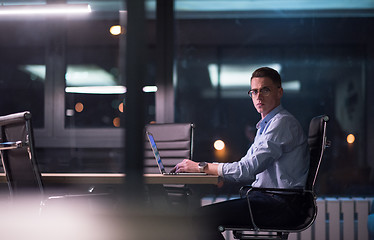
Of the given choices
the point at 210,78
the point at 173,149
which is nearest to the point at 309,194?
the point at 173,149

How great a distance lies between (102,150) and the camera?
4656 millimetres

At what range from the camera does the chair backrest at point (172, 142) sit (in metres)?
3.62

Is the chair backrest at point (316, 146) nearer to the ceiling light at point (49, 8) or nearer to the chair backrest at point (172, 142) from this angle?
the chair backrest at point (172, 142)

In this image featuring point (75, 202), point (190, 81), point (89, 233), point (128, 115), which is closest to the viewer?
point (128, 115)

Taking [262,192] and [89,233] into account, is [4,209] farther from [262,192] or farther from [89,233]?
[89,233]

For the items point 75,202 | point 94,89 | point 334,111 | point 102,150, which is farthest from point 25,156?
point 334,111

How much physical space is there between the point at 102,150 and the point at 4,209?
70.3 inches

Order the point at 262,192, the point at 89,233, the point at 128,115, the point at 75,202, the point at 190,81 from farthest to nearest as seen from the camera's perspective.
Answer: the point at 190,81
the point at 75,202
the point at 262,192
the point at 89,233
the point at 128,115

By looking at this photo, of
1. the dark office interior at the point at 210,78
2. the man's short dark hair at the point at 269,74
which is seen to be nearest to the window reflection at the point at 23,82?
the dark office interior at the point at 210,78

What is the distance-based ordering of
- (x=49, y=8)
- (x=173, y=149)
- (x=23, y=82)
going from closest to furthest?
(x=173, y=149) < (x=49, y=8) < (x=23, y=82)

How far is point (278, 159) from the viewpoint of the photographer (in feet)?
8.37

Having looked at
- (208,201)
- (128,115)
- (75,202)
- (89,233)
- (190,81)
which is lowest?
(208,201)

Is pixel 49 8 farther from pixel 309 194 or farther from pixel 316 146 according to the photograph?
pixel 309 194

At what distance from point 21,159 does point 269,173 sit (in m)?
1.40
